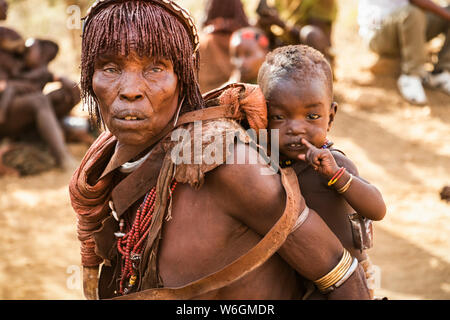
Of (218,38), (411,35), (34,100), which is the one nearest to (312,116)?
(218,38)

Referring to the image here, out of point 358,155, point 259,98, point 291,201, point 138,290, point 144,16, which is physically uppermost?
point 144,16

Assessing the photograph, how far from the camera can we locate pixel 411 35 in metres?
8.52

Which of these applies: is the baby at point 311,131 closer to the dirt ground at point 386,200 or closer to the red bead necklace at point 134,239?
the red bead necklace at point 134,239

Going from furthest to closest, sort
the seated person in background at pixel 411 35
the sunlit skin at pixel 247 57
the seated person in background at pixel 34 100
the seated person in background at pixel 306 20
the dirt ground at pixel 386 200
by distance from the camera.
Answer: the seated person in background at pixel 411 35 < the seated person in background at pixel 306 20 < the seated person in background at pixel 34 100 < the sunlit skin at pixel 247 57 < the dirt ground at pixel 386 200

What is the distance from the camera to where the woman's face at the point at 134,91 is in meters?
1.74

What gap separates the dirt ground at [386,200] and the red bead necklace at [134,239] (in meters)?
2.64

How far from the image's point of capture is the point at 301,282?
191cm

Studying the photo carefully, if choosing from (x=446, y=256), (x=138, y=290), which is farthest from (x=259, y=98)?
(x=446, y=256)

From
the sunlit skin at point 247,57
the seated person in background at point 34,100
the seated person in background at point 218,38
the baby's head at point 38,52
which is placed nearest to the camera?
the sunlit skin at point 247,57

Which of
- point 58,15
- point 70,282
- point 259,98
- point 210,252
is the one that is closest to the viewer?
point 210,252

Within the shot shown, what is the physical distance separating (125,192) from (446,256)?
378 cm

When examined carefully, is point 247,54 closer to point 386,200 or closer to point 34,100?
point 386,200

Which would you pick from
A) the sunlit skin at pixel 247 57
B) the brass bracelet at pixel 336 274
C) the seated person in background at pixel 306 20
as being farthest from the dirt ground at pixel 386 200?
the brass bracelet at pixel 336 274

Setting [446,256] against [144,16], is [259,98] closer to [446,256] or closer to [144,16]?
[144,16]
